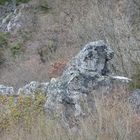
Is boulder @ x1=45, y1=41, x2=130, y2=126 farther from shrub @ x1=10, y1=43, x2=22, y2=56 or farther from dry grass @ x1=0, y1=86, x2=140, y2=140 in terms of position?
shrub @ x1=10, y1=43, x2=22, y2=56

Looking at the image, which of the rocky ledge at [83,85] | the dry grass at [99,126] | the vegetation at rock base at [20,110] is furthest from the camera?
the vegetation at rock base at [20,110]

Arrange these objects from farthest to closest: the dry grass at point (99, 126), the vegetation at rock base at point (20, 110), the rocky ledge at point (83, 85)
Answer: the vegetation at rock base at point (20, 110)
the rocky ledge at point (83, 85)
the dry grass at point (99, 126)

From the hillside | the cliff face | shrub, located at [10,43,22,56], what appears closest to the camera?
the cliff face

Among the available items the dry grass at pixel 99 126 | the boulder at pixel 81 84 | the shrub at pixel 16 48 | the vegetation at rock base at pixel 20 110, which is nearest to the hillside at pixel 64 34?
the shrub at pixel 16 48

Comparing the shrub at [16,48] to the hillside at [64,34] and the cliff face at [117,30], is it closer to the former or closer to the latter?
the hillside at [64,34]

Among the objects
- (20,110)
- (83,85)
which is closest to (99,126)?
(83,85)

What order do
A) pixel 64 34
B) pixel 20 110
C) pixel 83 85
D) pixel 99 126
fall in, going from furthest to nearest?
pixel 64 34 < pixel 83 85 < pixel 20 110 < pixel 99 126

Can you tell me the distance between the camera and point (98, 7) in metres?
14.5

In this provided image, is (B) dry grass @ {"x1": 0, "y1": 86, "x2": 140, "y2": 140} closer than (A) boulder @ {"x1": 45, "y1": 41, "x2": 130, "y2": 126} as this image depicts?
Yes

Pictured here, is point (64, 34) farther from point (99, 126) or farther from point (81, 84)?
point (99, 126)

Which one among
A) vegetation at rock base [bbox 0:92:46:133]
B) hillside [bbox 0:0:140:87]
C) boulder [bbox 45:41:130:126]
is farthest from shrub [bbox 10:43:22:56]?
vegetation at rock base [bbox 0:92:46:133]

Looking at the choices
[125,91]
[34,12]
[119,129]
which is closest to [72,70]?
[125,91]

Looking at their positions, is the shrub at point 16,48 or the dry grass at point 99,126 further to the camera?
the shrub at point 16,48

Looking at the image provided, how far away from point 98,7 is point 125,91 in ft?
24.9
